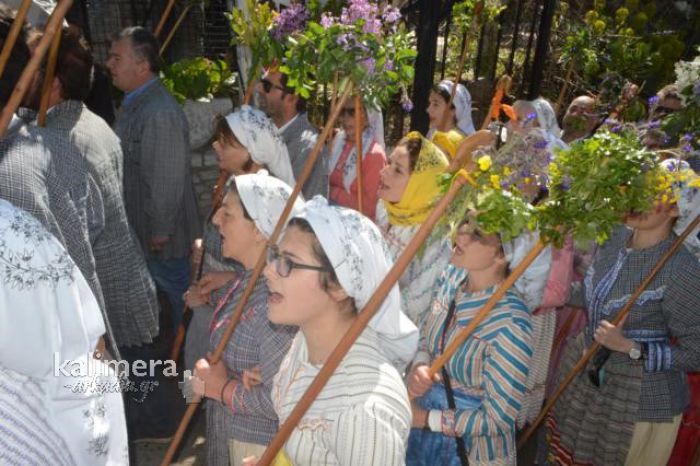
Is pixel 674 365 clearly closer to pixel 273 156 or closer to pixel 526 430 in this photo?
pixel 526 430

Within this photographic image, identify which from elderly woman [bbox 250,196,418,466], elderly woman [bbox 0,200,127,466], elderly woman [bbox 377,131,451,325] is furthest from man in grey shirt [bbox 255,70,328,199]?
elderly woman [bbox 0,200,127,466]

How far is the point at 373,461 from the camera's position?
1.59m

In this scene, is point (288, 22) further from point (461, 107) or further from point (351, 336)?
point (461, 107)

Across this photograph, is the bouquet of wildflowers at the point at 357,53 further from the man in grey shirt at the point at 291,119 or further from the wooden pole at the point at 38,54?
the man in grey shirt at the point at 291,119

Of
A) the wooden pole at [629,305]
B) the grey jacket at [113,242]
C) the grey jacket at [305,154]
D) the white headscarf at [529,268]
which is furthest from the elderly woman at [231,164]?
the wooden pole at [629,305]

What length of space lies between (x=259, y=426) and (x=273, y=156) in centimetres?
170

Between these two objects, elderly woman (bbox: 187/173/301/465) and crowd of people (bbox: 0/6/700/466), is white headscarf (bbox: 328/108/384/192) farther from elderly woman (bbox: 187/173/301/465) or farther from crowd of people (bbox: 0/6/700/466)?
elderly woman (bbox: 187/173/301/465)

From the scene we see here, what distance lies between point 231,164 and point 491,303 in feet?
6.43

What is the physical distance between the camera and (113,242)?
2.88 metres

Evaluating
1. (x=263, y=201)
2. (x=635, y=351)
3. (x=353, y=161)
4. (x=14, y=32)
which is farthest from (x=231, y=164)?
(x=635, y=351)

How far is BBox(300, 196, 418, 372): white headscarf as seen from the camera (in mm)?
1845

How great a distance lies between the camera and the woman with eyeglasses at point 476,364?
2.25 meters

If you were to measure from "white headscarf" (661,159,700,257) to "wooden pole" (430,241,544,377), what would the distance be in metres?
0.81

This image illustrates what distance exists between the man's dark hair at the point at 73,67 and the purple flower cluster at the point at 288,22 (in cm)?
101
